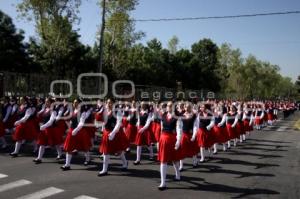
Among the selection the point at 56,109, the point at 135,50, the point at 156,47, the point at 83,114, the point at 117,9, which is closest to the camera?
the point at 83,114

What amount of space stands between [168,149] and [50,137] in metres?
4.21

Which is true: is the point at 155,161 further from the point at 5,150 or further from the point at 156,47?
the point at 156,47

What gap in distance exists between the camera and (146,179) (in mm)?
9984

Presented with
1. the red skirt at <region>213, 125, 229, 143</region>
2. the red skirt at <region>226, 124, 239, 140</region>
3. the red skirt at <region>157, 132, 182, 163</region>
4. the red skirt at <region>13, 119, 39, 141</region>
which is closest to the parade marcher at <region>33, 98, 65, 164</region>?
the red skirt at <region>13, 119, 39, 141</region>

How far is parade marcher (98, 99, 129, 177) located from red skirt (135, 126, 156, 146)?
5.98ft

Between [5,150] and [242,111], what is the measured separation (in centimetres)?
1068

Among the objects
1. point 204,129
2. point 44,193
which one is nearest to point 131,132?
point 204,129

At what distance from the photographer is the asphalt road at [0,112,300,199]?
8.58m

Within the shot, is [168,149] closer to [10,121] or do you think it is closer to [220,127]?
[220,127]

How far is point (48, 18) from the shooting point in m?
29.2

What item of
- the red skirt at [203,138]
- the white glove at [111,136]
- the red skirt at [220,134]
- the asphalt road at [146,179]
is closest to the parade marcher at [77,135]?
the asphalt road at [146,179]

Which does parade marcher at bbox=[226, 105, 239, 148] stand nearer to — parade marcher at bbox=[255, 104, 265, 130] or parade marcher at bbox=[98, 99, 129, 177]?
parade marcher at bbox=[98, 99, 129, 177]

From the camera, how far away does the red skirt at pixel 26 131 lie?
12836 millimetres

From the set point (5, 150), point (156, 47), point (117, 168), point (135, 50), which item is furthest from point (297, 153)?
point (156, 47)
